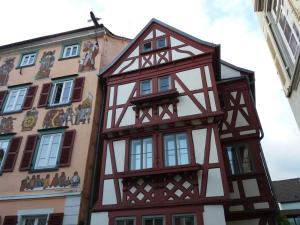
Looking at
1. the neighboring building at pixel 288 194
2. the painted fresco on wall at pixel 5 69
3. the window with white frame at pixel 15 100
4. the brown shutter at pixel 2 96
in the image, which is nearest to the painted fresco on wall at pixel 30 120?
the window with white frame at pixel 15 100

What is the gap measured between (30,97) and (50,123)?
7.89 feet

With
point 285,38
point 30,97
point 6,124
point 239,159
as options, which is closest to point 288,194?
point 239,159

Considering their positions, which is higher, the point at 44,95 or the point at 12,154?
the point at 44,95

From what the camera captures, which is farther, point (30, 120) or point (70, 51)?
point (70, 51)

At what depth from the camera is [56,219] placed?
10.0m

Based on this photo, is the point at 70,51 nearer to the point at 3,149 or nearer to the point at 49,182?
the point at 3,149

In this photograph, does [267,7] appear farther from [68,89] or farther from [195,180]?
[68,89]

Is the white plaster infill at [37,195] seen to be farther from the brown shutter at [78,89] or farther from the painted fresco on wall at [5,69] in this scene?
the painted fresco on wall at [5,69]

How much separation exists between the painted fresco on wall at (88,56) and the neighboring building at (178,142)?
4.24 ft

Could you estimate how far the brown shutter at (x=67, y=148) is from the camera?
1120 centimetres

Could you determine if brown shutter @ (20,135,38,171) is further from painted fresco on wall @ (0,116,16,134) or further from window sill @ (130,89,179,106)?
window sill @ (130,89,179,106)

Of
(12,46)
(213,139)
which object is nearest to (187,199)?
(213,139)

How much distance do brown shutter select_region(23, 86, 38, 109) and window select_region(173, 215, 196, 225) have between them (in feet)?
30.5

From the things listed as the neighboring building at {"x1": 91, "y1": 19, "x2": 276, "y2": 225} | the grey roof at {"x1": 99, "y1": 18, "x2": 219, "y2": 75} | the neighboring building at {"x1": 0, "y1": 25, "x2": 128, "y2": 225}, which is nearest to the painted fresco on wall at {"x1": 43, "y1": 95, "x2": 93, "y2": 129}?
the neighboring building at {"x1": 0, "y1": 25, "x2": 128, "y2": 225}
